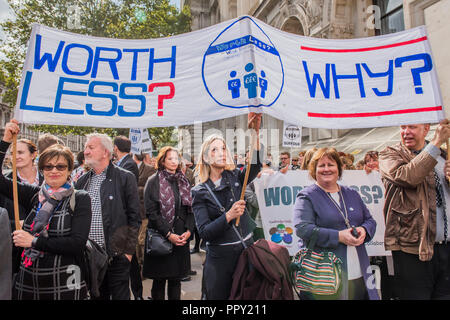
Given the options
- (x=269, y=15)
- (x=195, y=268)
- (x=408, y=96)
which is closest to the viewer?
(x=408, y=96)

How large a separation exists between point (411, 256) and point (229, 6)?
2442 cm

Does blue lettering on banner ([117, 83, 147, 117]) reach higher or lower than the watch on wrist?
higher

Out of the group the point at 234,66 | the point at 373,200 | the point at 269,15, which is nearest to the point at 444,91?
the point at 373,200

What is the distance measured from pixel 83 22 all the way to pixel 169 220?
2156cm

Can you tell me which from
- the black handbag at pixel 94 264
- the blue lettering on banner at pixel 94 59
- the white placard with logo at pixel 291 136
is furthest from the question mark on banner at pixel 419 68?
the white placard with logo at pixel 291 136

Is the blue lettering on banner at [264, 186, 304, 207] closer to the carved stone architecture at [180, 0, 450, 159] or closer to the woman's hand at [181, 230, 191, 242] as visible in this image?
the woman's hand at [181, 230, 191, 242]

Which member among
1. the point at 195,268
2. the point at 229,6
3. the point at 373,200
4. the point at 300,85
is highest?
the point at 229,6

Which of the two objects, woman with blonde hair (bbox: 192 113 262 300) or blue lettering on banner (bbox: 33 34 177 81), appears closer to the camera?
woman with blonde hair (bbox: 192 113 262 300)

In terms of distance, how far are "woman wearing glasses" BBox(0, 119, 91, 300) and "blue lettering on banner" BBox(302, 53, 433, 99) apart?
2.08 m

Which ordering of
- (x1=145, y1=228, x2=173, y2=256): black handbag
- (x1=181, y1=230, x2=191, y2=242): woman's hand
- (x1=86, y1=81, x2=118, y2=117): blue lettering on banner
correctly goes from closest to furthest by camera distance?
(x1=86, y1=81, x2=118, y2=117): blue lettering on banner < (x1=145, y1=228, x2=173, y2=256): black handbag < (x1=181, y1=230, x2=191, y2=242): woman's hand

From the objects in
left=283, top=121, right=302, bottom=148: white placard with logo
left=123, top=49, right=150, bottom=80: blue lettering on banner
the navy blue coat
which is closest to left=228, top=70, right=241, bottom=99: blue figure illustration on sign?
left=123, top=49, right=150, bottom=80: blue lettering on banner

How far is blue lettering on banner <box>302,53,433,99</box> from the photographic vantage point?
287 cm

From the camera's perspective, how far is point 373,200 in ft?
13.2

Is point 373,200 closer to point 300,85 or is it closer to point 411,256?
point 411,256
